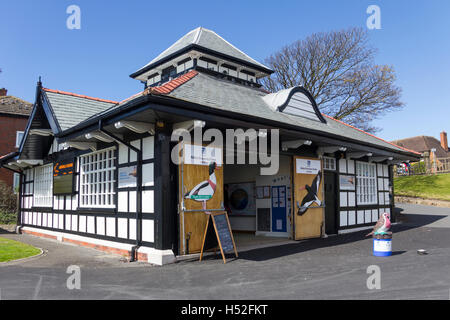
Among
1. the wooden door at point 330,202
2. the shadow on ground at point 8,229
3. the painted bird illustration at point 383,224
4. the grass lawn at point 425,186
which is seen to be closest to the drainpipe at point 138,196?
the painted bird illustration at point 383,224

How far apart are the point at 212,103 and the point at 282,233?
19.0 ft

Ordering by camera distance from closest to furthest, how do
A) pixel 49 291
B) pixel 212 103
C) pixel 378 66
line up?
pixel 49 291, pixel 212 103, pixel 378 66

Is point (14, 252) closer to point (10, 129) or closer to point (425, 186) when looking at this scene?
point (10, 129)

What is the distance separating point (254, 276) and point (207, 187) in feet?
8.73

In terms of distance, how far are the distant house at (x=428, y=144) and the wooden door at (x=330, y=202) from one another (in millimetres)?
37992

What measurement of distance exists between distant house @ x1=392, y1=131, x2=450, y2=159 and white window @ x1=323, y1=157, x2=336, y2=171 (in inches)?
1489

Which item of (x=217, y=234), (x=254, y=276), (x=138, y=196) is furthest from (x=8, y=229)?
(x=254, y=276)

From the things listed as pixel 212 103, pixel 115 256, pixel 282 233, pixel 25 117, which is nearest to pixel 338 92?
pixel 282 233

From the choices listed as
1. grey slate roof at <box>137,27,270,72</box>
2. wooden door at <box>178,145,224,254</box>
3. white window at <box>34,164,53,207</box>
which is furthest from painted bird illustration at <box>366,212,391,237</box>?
white window at <box>34,164,53,207</box>

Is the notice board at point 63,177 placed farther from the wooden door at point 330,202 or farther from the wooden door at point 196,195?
the wooden door at point 330,202

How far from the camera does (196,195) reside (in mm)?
8164

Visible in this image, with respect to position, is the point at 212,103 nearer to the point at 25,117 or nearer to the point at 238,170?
the point at 238,170

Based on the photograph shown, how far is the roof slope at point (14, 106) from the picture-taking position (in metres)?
27.0

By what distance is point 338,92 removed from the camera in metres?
25.0
